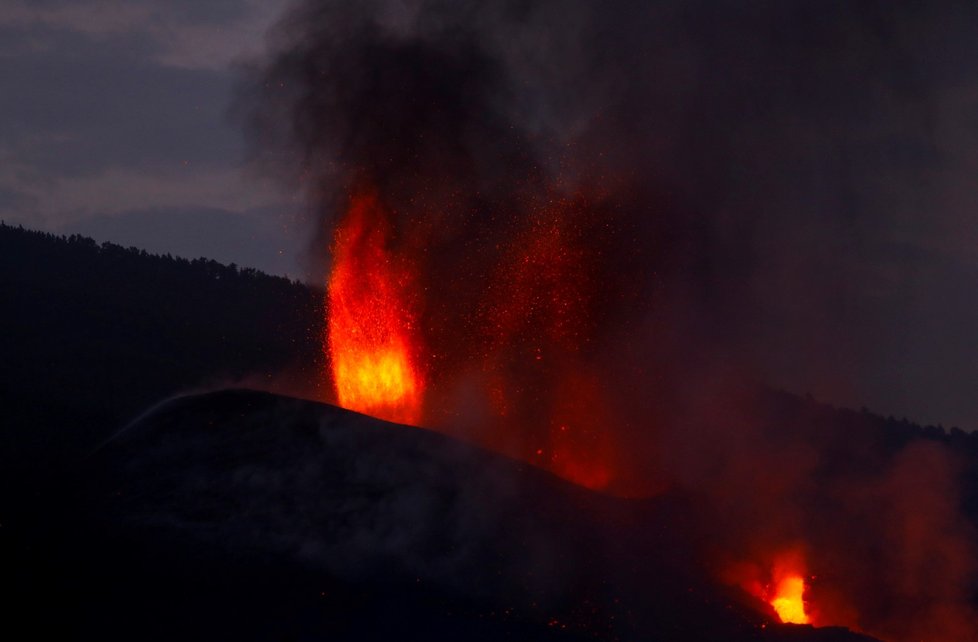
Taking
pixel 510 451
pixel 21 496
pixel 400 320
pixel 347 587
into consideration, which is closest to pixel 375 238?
pixel 400 320

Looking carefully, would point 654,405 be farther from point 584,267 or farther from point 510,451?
point 510,451

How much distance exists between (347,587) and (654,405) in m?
42.9

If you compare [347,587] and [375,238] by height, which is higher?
[375,238]

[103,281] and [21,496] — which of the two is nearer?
[21,496]

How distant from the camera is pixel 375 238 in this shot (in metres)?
58.0

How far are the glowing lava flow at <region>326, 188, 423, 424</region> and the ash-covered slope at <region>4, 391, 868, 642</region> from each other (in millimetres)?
8467

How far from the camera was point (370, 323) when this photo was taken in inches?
2142

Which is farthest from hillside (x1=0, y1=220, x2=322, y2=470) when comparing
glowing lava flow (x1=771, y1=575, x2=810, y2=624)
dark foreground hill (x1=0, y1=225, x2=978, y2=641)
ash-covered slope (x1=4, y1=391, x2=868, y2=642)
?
glowing lava flow (x1=771, y1=575, x2=810, y2=624)

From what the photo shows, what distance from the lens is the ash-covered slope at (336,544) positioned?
33.3 metres

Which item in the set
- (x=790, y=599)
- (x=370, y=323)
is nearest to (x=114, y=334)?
(x=370, y=323)

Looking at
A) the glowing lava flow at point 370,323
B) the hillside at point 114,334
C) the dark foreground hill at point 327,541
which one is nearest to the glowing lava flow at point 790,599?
the dark foreground hill at point 327,541

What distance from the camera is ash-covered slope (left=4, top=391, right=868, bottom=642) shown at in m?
33.3

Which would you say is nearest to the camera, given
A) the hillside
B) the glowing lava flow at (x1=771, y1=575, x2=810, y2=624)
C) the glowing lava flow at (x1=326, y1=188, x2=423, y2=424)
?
the glowing lava flow at (x1=771, y1=575, x2=810, y2=624)

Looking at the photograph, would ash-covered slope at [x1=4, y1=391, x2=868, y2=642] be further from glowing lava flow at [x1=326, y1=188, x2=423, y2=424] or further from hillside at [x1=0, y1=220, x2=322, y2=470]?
hillside at [x1=0, y1=220, x2=322, y2=470]
